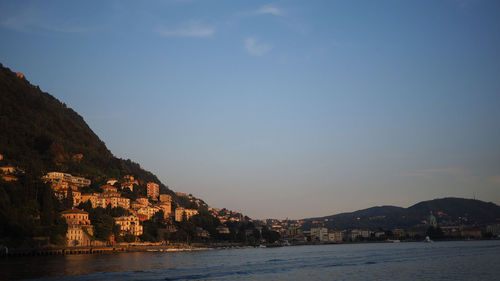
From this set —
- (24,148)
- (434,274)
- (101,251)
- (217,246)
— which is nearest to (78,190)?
(24,148)

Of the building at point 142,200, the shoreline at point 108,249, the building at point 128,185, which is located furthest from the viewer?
the building at point 128,185

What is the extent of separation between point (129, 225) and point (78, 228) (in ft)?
56.0

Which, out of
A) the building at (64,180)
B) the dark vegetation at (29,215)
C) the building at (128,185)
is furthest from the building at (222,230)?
the dark vegetation at (29,215)

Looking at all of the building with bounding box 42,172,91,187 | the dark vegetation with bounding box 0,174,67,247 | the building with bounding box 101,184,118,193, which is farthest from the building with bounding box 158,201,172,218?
the dark vegetation with bounding box 0,174,67,247

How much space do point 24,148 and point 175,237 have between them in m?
40.6

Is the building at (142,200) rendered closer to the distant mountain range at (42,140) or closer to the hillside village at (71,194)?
the hillside village at (71,194)

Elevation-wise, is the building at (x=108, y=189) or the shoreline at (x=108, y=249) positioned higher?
the building at (x=108, y=189)

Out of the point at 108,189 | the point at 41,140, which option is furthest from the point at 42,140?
the point at 108,189

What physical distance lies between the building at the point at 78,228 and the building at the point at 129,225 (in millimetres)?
9791

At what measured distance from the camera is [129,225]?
10000 centimetres

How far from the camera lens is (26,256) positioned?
66.9 metres

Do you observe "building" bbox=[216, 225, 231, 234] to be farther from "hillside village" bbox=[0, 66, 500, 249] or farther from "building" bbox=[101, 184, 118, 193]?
"building" bbox=[101, 184, 118, 193]

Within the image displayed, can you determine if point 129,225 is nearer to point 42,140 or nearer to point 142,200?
point 142,200

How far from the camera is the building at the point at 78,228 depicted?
82500mm
